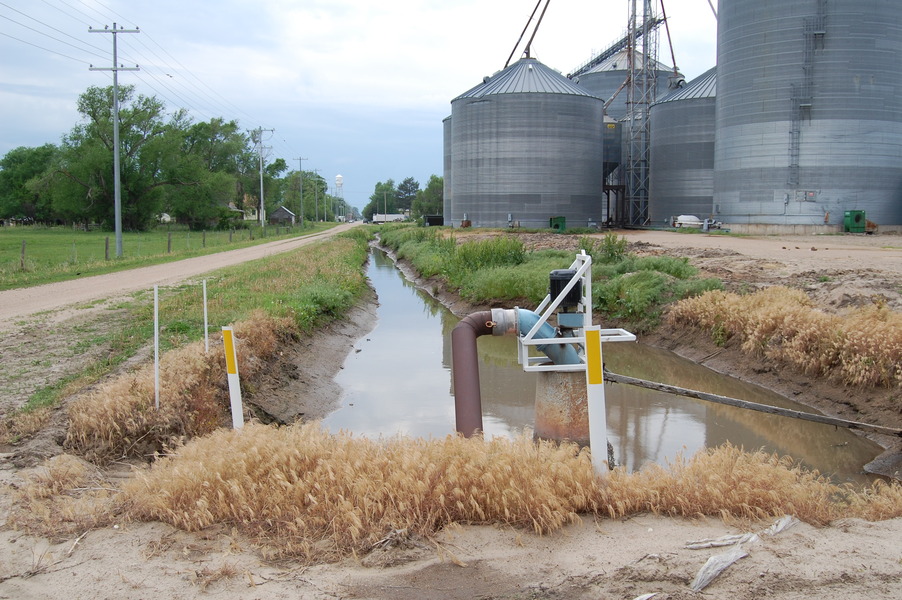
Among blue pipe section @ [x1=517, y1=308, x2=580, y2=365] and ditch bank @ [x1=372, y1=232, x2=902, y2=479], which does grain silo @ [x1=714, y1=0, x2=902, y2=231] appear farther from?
blue pipe section @ [x1=517, y1=308, x2=580, y2=365]

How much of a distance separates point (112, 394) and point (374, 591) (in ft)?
16.0

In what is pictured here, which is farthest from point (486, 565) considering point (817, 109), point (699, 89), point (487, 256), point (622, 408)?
point (699, 89)

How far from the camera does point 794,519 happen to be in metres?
5.64

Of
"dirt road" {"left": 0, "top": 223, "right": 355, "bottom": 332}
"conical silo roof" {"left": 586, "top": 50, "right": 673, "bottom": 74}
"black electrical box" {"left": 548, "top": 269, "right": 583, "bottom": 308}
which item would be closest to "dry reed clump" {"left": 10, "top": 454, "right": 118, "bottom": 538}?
"black electrical box" {"left": 548, "top": 269, "right": 583, "bottom": 308}

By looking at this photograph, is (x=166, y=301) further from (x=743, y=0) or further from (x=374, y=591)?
(x=743, y=0)

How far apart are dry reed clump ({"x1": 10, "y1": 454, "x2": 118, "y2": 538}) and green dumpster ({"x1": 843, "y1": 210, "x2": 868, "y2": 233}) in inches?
1651

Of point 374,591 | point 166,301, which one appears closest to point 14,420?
point 374,591

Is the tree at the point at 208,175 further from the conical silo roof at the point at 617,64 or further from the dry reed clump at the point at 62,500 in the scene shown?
the dry reed clump at the point at 62,500

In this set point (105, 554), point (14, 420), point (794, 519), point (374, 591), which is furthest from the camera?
point (14, 420)

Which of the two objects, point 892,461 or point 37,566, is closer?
point 37,566

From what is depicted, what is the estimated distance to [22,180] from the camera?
322 feet

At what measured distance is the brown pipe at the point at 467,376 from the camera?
8641 mm

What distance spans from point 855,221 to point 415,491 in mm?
41679

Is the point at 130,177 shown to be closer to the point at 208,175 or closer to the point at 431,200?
the point at 208,175
